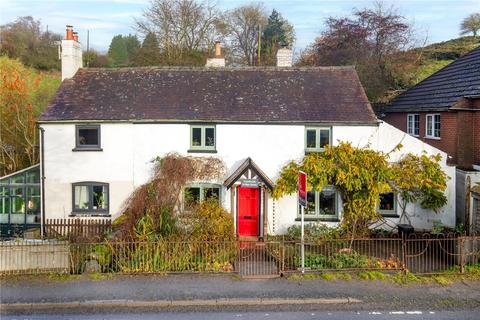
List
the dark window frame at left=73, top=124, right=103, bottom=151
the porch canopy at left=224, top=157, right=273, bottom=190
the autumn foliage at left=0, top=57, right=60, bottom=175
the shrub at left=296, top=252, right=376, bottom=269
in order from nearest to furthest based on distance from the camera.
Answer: the shrub at left=296, top=252, right=376, bottom=269, the porch canopy at left=224, top=157, right=273, bottom=190, the dark window frame at left=73, top=124, right=103, bottom=151, the autumn foliage at left=0, top=57, right=60, bottom=175

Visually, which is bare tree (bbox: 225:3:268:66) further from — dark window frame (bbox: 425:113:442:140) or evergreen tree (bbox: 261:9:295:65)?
dark window frame (bbox: 425:113:442:140)

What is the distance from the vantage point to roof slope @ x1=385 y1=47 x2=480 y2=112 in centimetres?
1892

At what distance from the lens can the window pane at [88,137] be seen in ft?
58.6

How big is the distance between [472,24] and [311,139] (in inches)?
1824

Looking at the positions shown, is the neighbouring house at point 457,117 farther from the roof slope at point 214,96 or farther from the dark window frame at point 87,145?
the dark window frame at point 87,145

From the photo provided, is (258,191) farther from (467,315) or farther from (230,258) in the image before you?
(467,315)

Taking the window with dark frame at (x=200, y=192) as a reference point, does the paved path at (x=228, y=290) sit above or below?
below

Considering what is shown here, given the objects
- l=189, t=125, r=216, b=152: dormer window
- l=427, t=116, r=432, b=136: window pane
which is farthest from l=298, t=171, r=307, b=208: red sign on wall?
l=427, t=116, r=432, b=136: window pane

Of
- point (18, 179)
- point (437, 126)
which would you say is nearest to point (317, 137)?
point (437, 126)

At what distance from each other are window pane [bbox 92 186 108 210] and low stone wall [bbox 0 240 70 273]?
214 inches

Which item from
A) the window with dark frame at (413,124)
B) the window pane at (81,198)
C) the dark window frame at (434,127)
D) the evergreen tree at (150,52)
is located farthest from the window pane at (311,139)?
the evergreen tree at (150,52)

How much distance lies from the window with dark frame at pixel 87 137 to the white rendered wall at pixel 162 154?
0.80ft

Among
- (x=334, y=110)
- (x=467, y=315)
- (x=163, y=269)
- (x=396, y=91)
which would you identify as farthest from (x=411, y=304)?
(x=396, y=91)

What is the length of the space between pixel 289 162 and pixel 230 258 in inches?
212
